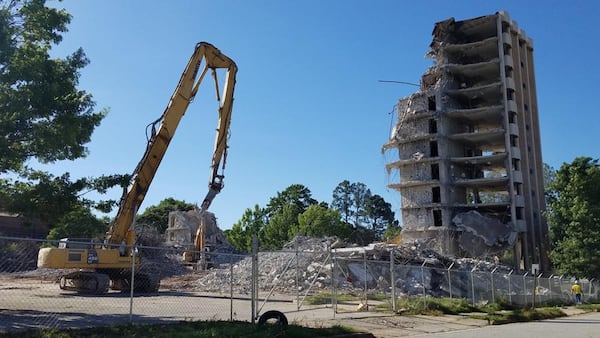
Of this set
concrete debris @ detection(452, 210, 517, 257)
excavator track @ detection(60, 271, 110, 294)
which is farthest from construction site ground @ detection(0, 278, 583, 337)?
concrete debris @ detection(452, 210, 517, 257)

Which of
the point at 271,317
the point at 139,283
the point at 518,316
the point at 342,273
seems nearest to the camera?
the point at 271,317

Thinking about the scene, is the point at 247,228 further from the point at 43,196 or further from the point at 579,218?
the point at 43,196

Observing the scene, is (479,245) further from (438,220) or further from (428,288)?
(428,288)

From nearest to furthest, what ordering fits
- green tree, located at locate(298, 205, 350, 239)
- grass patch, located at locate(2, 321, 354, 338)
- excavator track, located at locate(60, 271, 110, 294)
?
grass patch, located at locate(2, 321, 354, 338)
excavator track, located at locate(60, 271, 110, 294)
green tree, located at locate(298, 205, 350, 239)

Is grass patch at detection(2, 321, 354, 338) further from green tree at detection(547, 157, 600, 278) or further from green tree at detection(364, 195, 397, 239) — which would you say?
green tree at detection(364, 195, 397, 239)

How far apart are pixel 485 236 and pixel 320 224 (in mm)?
27469

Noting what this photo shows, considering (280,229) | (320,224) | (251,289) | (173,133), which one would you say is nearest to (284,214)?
(280,229)

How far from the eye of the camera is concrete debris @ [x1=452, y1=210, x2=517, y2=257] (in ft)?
187

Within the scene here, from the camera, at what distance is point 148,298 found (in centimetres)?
2230

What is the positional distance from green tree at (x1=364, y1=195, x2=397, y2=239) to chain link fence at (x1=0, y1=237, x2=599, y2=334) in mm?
71943

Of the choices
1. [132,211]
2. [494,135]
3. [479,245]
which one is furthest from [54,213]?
[494,135]

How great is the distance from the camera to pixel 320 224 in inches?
3123

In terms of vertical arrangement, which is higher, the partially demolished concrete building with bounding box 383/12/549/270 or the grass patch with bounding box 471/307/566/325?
the partially demolished concrete building with bounding box 383/12/549/270

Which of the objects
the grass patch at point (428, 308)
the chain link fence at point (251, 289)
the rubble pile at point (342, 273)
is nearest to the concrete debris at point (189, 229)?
the chain link fence at point (251, 289)
